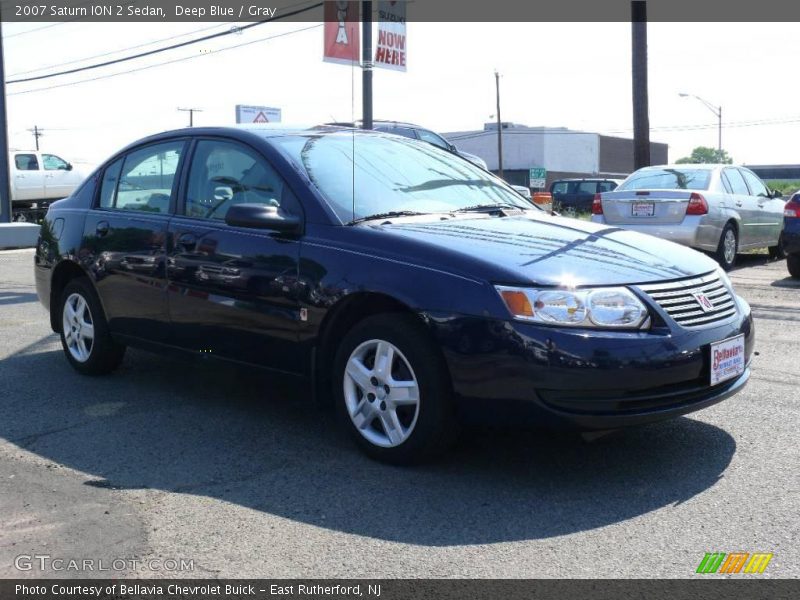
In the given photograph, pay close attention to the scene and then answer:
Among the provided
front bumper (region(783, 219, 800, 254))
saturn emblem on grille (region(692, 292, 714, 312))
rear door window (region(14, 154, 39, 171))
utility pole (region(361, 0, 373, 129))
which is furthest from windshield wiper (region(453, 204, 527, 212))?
rear door window (region(14, 154, 39, 171))

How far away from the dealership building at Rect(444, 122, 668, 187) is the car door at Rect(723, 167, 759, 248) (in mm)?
63808

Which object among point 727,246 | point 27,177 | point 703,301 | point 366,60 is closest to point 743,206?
point 727,246

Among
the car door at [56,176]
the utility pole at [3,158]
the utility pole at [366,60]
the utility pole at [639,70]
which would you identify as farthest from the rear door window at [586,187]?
the utility pole at [366,60]

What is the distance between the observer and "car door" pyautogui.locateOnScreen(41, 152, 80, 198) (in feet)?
95.3

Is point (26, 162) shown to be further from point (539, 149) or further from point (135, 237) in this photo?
point (539, 149)

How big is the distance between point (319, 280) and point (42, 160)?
87.6 feet

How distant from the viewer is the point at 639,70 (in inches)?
686

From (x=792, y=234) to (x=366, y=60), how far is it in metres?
5.77

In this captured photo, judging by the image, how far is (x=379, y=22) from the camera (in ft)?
43.9

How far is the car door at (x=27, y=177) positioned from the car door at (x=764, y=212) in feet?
70.4

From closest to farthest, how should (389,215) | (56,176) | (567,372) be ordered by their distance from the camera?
(567,372), (389,215), (56,176)

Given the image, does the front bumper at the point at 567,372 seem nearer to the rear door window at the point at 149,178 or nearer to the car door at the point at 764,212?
the rear door window at the point at 149,178

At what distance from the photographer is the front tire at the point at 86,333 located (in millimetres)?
6285

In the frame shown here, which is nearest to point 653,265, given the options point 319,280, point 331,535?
point 319,280
